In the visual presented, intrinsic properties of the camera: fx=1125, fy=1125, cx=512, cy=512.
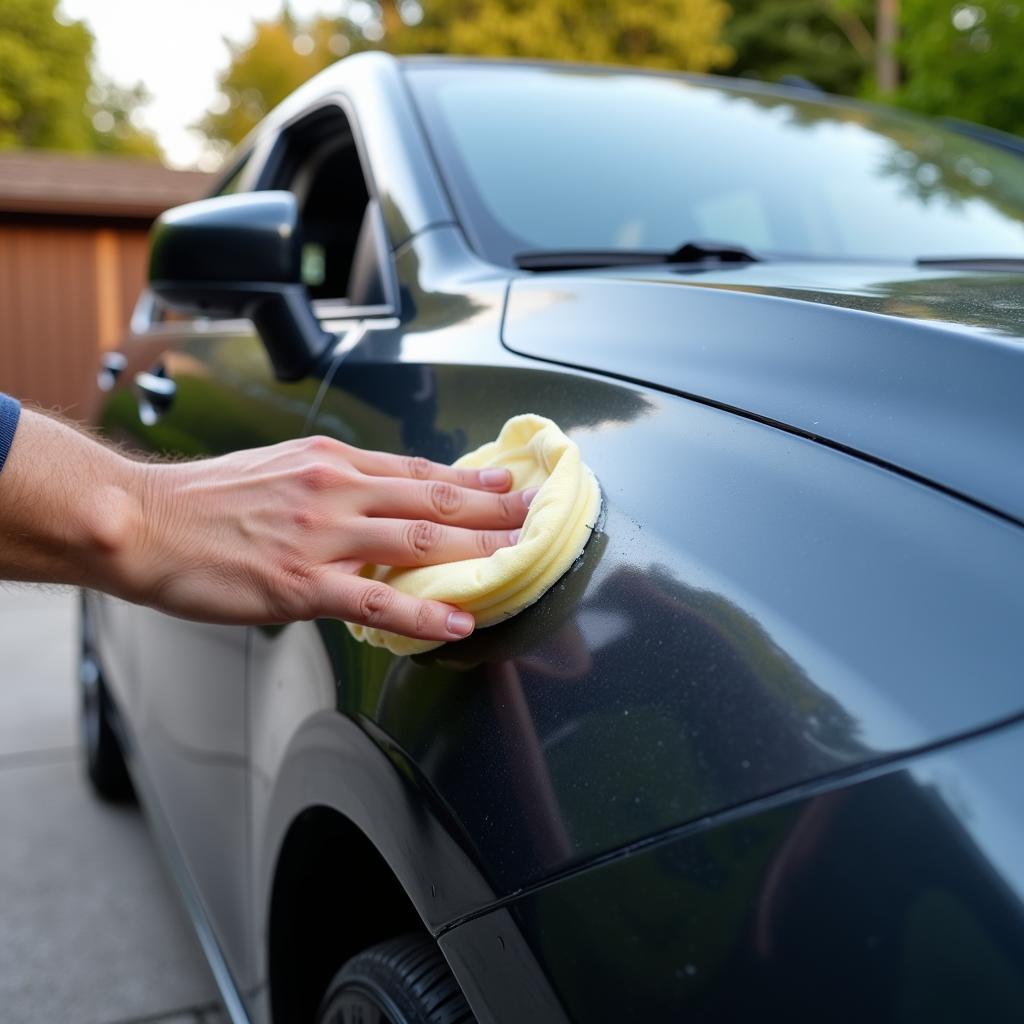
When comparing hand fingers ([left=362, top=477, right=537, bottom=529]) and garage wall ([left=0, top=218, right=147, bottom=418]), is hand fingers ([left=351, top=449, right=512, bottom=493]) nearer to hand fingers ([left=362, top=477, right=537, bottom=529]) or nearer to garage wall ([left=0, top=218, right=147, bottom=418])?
hand fingers ([left=362, top=477, right=537, bottom=529])

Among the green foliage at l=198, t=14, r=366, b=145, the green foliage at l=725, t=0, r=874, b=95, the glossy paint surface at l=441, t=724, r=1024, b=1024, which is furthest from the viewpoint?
the green foliage at l=198, t=14, r=366, b=145

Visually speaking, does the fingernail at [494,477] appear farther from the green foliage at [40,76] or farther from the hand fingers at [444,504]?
the green foliage at [40,76]

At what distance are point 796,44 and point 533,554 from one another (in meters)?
25.4

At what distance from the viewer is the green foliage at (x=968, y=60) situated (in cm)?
595

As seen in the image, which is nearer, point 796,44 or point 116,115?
point 796,44

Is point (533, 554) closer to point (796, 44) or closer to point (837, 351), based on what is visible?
point (837, 351)

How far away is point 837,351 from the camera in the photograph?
88 cm

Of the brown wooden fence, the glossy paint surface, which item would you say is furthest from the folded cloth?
the brown wooden fence

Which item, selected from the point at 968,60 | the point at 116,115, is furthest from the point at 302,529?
the point at 116,115

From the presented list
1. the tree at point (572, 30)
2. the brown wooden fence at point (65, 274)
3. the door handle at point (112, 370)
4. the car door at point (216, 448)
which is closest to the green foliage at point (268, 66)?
the tree at point (572, 30)

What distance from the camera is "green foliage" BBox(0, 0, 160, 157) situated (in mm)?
28094

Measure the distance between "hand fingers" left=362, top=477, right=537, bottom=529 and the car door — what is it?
1.58ft

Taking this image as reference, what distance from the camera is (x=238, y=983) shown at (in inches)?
60.1

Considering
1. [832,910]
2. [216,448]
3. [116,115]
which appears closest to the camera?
[832,910]
